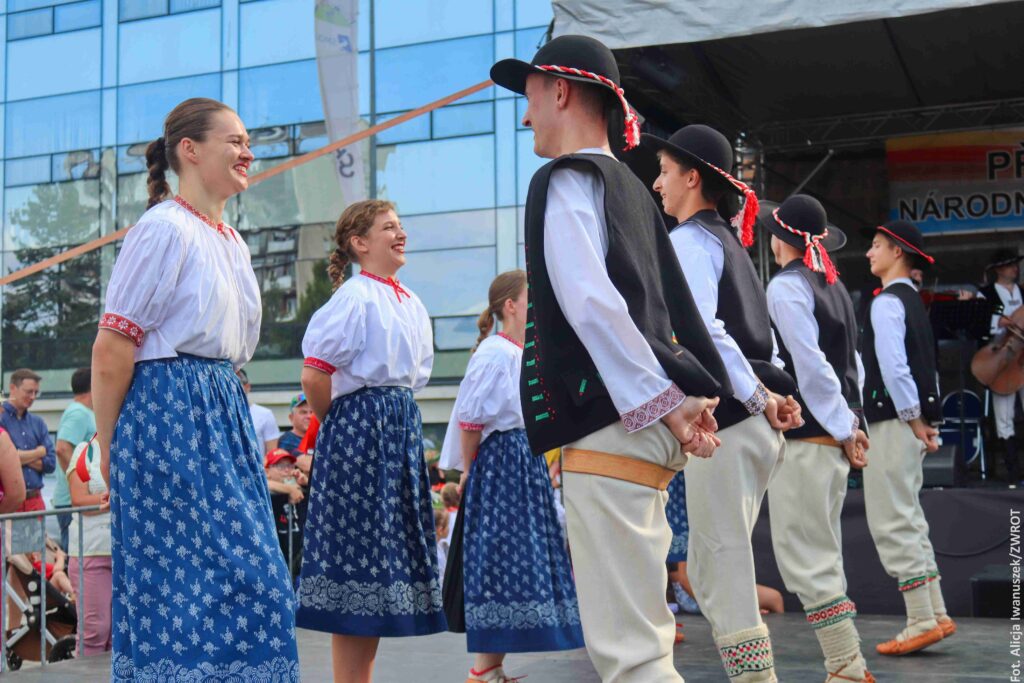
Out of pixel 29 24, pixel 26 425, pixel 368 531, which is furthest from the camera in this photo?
pixel 29 24

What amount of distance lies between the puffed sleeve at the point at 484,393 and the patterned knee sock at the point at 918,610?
2.13 metres

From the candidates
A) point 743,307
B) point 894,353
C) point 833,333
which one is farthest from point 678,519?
point 743,307

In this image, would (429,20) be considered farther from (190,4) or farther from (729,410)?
(729,410)

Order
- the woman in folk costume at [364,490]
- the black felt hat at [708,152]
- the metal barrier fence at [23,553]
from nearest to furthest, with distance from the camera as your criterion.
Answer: the black felt hat at [708,152] → the woman in folk costume at [364,490] → the metal barrier fence at [23,553]

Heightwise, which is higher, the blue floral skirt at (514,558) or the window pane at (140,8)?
the window pane at (140,8)

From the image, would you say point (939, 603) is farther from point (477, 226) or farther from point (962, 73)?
point (477, 226)

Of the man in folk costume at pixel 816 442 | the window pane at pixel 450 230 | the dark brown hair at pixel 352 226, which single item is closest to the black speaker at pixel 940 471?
the man in folk costume at pixel 816 442

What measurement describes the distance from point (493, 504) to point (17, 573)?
113 inches

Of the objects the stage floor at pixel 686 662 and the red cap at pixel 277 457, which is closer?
the stage floor at pixel 686 662

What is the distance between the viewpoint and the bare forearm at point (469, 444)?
4766 millimetres

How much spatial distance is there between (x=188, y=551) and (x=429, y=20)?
17.3 meters

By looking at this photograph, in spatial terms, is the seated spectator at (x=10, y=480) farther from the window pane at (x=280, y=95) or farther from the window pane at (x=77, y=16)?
the window pane at (x=77, y=16)

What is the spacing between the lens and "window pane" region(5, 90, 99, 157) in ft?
71.9

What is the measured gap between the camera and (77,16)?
2209 cm
